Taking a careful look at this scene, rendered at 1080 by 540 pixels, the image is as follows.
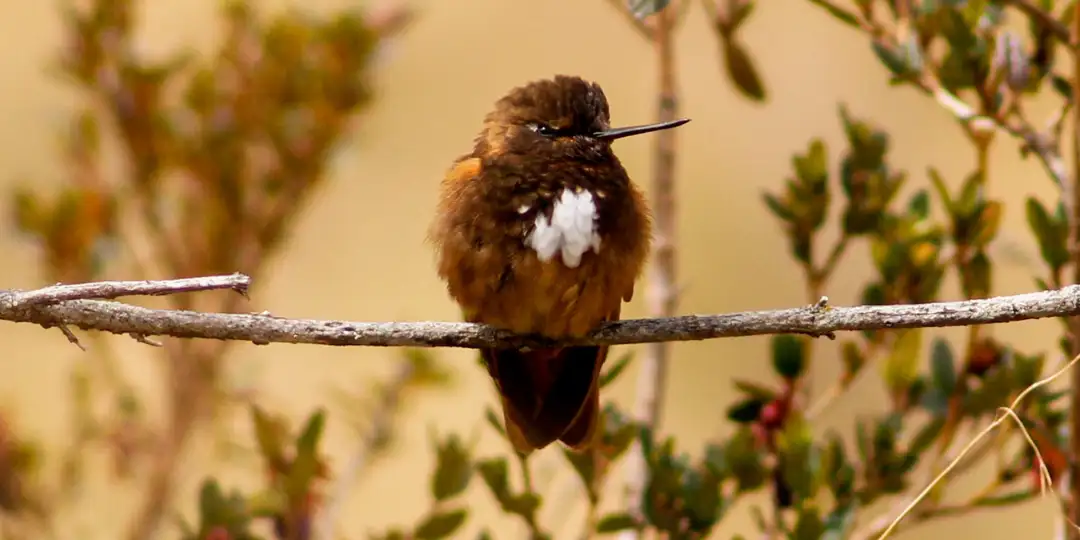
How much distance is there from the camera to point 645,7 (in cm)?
175

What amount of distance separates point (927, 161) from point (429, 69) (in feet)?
5.95

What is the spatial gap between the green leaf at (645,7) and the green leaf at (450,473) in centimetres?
72

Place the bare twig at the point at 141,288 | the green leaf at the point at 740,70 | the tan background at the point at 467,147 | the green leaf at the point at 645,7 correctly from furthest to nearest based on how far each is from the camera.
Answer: the tan background at the point at 467,147 → the green leaf at the point at 740,70 → the green leaf at the point at 645,7 → the bare twig at the point at 141,288

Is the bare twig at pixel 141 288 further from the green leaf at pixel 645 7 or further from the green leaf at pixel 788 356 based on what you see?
the green leaf at pixel 788 356

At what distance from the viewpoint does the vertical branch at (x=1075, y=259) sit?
6.04ft

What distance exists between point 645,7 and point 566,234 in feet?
1.19

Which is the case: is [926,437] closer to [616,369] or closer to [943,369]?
[943,369]

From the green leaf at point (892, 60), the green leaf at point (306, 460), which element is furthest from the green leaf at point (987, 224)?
the green leaf at point (306, 460)

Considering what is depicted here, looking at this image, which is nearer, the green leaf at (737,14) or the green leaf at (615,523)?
the green leaf at (615,523)

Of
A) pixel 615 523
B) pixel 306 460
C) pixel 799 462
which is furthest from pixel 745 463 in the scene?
pixel 306 460

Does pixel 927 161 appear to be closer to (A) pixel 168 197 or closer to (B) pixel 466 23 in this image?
(B) pixel 466 23

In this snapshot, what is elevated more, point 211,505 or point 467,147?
point 467,147

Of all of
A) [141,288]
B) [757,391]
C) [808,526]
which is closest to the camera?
[141,288]

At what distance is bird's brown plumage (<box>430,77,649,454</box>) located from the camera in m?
1.94
